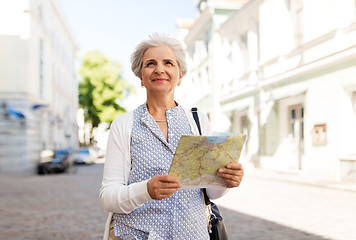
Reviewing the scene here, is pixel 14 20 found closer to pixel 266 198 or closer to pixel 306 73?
pixel 306 73

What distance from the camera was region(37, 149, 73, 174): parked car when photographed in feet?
70.4

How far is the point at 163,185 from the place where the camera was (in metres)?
1.70

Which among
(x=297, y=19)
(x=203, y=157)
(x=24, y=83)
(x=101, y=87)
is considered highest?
(x=101, y=87)

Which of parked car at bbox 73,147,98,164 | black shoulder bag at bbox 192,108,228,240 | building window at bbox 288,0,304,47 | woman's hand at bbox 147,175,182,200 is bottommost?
parked car at bbox 73,147,98,164

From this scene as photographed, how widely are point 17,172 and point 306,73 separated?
54.5 feet

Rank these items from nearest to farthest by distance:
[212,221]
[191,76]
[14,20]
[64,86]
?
1. [212,221]
2. [14,20]
3. [191,76]
4. [64,86]

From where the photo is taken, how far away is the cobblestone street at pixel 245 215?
5660 millimetres

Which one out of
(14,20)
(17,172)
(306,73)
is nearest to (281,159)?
(306,73)

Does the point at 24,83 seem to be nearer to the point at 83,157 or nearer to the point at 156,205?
the point at 83,157

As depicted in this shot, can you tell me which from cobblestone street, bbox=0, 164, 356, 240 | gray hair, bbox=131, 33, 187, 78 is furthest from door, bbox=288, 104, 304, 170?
gray hair, bbox=131, 33, 187, 78

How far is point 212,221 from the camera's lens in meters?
2.14

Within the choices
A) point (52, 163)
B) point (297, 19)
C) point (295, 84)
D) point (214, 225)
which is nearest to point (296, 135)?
point (295, 84)

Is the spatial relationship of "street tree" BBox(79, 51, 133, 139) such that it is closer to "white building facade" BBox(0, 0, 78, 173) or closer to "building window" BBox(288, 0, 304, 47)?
"white building facade" BBox(0, 0, 78, 173)

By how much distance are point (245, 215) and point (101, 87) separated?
40.6m
